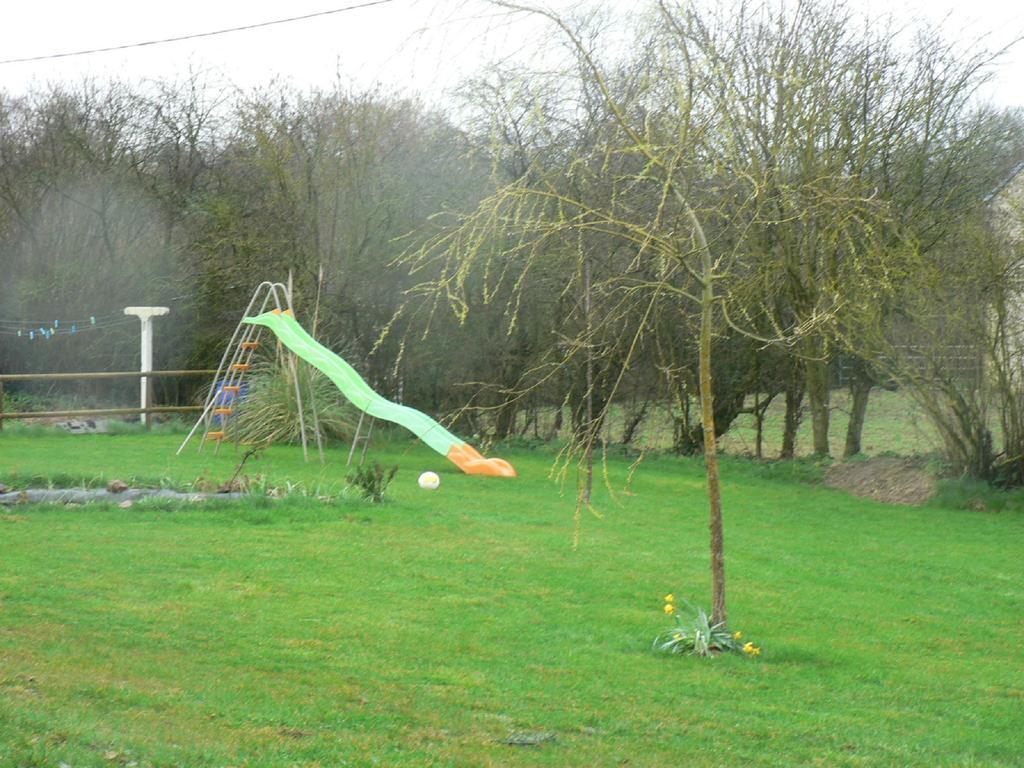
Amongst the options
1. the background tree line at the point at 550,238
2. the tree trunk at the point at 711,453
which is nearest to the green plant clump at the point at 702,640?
the tree trunk at the point at 711,453

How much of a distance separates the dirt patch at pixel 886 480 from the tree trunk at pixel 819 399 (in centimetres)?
82

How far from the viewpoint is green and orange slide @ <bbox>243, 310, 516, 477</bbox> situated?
1403 cm

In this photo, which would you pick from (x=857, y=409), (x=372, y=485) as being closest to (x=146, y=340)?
(x=372, y=485)

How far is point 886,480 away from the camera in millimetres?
14102

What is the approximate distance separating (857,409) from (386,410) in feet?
19.9

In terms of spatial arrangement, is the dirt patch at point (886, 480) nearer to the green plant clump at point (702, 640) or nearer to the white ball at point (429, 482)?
the white ball at point (429, 482)

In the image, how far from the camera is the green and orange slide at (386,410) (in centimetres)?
1403

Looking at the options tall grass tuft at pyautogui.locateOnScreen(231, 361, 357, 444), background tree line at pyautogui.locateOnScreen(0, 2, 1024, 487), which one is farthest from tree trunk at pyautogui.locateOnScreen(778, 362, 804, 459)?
tall grass tuft at pyautogui.locateOnScreen(231, 361, 357, 444)

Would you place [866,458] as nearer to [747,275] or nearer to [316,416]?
[747,275]

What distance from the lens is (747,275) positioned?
1473cm

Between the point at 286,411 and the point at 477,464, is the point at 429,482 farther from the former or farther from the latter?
the point at 286,411

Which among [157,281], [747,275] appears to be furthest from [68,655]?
[157,281]

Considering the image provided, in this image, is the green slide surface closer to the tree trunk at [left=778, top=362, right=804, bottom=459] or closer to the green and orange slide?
the green and orange slide

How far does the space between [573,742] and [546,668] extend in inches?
48.5
